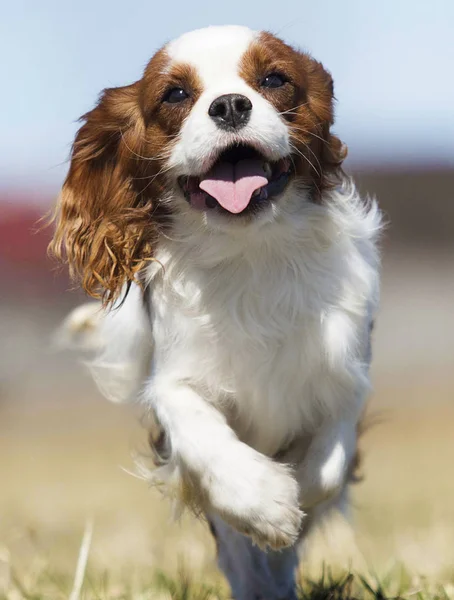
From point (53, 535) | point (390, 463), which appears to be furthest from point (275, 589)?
point (390, 463)

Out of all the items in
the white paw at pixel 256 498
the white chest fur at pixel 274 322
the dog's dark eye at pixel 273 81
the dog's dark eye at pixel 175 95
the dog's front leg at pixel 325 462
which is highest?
the dog's dark eye at pixel 273 81

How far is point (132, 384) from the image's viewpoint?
3609 millimetres

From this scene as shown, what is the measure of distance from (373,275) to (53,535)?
210 cm

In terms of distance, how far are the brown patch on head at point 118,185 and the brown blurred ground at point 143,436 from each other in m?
0.75

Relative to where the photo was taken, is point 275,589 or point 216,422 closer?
point 216,422

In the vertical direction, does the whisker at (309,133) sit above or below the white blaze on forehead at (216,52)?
below

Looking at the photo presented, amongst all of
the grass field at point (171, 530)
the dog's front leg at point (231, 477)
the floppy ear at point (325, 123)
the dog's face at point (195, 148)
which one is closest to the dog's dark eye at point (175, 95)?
the dog's face at point (195, 148)

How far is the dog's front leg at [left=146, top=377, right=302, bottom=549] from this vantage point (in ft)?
9.30

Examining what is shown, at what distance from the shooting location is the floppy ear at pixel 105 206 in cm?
322

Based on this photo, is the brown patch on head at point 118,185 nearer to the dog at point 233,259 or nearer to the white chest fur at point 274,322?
the dog at point 233,259

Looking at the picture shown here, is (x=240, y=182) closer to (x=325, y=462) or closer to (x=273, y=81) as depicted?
(x=273, y=81)

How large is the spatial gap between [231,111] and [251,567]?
1512mm

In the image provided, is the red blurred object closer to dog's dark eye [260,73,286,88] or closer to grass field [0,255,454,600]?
grass field [0,255,454,600]

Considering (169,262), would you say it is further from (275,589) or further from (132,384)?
(275,589)
